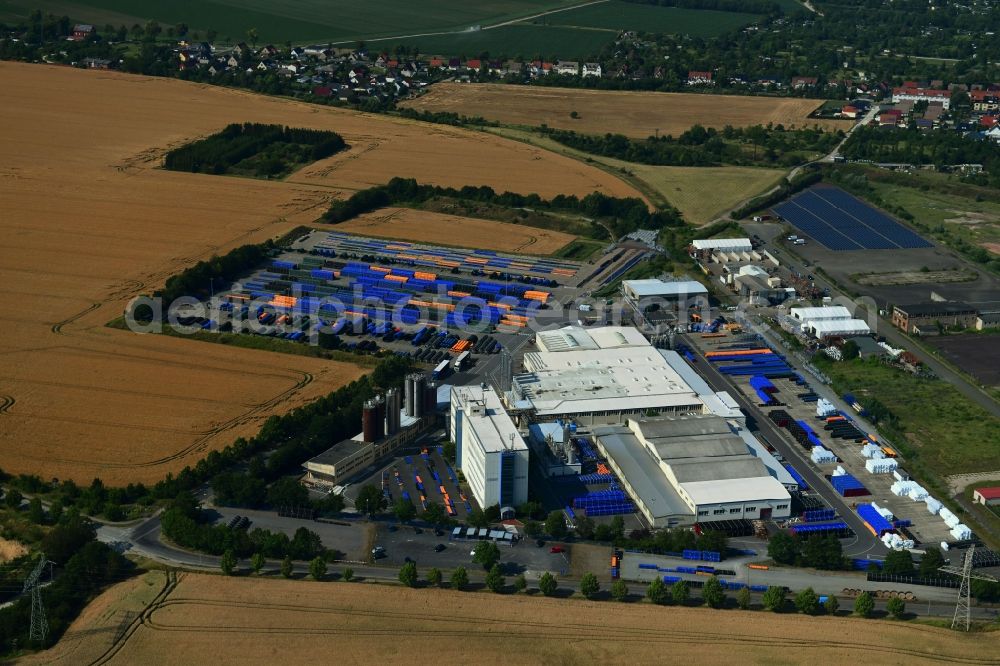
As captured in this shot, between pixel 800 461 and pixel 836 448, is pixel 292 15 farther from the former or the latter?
pixel 800 461

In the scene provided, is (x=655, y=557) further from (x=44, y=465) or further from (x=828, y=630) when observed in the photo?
(x=44, y=465)

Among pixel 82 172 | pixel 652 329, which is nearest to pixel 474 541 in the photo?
pixel 652 329

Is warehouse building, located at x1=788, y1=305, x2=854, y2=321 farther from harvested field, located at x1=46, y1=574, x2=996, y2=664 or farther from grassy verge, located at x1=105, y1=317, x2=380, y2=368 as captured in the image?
harvested field, located at x1=46, y1=574, x2=996, y2=664

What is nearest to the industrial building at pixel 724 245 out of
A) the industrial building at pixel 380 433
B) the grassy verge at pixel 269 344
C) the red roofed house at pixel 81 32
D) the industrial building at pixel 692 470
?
the grassy verge at pixel 269 344

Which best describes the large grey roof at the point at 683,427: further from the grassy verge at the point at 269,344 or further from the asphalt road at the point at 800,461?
the grassy verge at the point at 269,344

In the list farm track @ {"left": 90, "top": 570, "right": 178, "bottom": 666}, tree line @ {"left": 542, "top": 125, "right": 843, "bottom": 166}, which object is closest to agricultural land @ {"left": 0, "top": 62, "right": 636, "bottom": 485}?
tree line @ {"left": 542, "top": 125, "right": 843, "bottom": 166}
